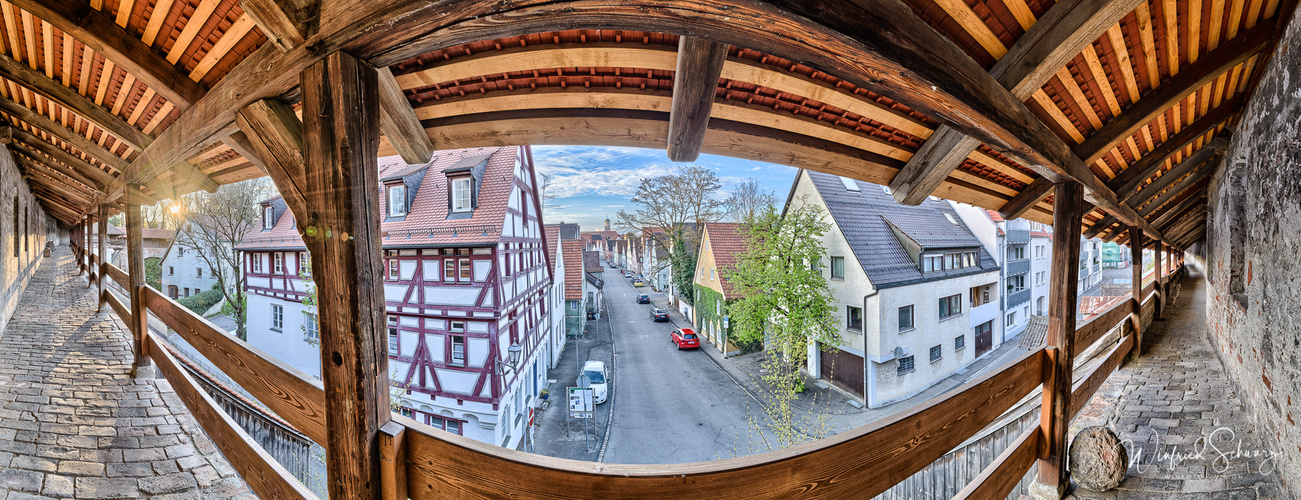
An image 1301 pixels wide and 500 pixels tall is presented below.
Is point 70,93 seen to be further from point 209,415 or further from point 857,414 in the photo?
point 857,414

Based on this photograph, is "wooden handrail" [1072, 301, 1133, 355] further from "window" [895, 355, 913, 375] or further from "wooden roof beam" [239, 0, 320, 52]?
"window" [895, 355, 913, 375]

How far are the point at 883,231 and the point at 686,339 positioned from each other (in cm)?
591

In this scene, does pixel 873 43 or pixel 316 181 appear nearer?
pixel 873 43

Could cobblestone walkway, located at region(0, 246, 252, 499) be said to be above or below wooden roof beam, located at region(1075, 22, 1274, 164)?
below

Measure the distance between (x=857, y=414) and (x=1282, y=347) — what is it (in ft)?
21.7

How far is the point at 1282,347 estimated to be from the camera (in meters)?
2.15

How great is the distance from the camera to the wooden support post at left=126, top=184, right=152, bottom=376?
3.12 m

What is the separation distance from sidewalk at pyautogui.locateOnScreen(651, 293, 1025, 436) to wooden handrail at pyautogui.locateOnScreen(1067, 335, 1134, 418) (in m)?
3.02

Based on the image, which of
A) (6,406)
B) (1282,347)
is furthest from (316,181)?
(1282,347)

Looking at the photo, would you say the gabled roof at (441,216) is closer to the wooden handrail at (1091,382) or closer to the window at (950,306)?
the wooden handrail at (1091,382)

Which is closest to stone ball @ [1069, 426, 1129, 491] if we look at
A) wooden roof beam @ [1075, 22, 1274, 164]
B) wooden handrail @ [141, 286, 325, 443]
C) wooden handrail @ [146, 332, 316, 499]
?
wooden roof beam @ [1075, 22, 1274, 164]

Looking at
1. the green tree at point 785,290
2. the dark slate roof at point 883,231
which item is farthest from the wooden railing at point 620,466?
the dark slate roof at point 883,231

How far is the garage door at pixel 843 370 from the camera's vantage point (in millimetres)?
8477

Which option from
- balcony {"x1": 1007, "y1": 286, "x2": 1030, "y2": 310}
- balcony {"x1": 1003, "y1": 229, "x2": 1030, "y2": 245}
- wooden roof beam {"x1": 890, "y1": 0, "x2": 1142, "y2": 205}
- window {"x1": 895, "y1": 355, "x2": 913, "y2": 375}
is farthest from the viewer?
balcony {"x1": 1007, "y1": 286, "x2": 1030, "y2": 310}
